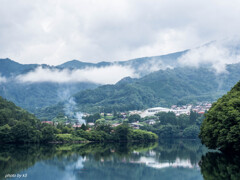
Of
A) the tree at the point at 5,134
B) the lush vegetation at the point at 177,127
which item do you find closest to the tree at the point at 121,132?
the tree at the point at 5,134

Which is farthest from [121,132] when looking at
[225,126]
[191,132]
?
[225,126]

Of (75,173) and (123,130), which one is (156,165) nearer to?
(75,173)

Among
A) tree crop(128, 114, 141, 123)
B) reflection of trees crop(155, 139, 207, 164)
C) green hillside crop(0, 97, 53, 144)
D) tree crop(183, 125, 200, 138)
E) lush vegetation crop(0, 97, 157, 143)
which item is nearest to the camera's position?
reflection of trees crop(155, 139, 207, 164)

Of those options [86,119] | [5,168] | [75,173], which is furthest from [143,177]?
[86,119]

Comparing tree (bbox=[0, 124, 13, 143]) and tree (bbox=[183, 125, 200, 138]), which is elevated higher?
tree (bbox=[0, 124, 13, 143])

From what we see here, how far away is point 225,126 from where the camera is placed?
41.2m

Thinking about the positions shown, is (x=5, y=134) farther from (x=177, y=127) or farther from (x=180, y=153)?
(x=177, y=127)

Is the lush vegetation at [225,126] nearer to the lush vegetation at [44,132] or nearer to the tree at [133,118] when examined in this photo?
the lush vegetation at [44,132]

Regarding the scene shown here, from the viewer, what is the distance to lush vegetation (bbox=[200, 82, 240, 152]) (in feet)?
129

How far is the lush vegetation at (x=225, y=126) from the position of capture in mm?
39344

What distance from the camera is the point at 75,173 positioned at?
29.4m

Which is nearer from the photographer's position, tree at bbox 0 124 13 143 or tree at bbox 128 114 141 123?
tree at bbox 0 124 13 143

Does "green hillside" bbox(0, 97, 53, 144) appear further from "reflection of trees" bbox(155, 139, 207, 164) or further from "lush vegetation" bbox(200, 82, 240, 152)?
"lush vegetation" bbox(200, 82, 240, 152)

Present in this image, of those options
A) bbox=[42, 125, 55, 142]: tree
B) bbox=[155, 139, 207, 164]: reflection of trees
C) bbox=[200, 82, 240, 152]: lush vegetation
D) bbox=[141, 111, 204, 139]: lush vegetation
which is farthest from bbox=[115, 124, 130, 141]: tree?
bbox=[200, 82, 240, 152]: lush vegetation
